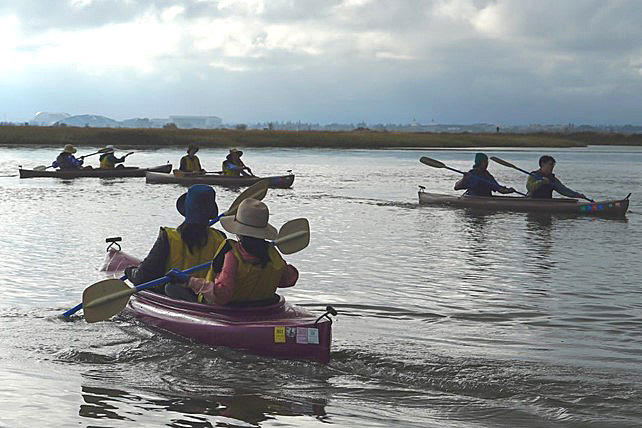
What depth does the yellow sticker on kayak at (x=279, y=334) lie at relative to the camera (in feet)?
25.7

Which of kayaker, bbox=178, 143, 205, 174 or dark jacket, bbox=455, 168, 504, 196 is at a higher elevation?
kayaker, bbox=178, 143, 205, 174

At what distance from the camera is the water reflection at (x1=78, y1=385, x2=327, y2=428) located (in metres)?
6.56

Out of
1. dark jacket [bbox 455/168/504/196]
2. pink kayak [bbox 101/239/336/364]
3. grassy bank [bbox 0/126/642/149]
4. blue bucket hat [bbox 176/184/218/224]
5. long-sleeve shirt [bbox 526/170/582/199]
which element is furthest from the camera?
grassy bank [bbox 0/126/642/149]

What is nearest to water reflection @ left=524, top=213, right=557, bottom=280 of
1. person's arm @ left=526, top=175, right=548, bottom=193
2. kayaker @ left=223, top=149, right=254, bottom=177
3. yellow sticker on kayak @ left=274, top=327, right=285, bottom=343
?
person's arm @ left=526, top=175, right=548, bottom=193

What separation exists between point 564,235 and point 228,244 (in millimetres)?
12141

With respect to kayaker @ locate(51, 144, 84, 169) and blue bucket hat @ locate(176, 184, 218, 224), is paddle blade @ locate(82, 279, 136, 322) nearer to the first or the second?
blue bucket hat @ locate(176, 184, 218, 224)

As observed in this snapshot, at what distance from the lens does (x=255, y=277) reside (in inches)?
311

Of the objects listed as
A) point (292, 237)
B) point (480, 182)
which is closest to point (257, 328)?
point (292, 237)

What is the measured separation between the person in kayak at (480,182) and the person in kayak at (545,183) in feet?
1.93

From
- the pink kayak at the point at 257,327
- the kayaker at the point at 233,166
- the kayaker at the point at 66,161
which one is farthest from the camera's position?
the kayaker at the point at 66,161

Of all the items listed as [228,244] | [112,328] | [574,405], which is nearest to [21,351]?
[112,328]

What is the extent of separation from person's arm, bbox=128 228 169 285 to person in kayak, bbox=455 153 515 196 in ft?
45.2

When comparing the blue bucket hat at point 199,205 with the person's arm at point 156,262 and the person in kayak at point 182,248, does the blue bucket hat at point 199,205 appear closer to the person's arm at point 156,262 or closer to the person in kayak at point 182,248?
the person in kayak at point 182,248

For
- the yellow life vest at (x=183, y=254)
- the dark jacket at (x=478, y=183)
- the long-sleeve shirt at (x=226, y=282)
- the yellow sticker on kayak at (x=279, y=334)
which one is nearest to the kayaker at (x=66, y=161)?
the dark jacket at (x=478, y=183)
